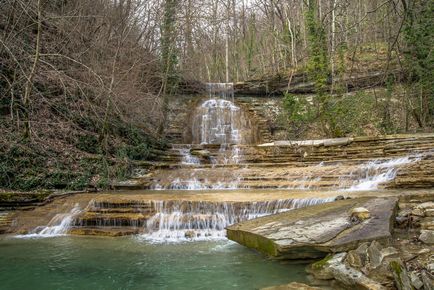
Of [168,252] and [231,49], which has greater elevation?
[231,49]

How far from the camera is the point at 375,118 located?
60.3 feet

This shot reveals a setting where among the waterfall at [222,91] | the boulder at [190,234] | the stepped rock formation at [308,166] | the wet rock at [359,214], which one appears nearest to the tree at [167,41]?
the stepped rock formation at [308,166]

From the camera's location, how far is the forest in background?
1074 cm

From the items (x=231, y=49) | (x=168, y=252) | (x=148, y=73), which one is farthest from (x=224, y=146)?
(x=231, y=49)

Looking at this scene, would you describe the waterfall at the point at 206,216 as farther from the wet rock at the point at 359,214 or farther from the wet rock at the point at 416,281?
the wet rock at the point at 416,281

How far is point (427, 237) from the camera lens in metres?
5.33

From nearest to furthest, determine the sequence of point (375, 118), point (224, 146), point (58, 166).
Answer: point (58, 166), point (224, 146), point (375, 118)

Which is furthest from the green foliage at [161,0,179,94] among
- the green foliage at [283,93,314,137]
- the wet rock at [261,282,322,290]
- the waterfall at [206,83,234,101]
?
the wet rock at [261,282,322,290]

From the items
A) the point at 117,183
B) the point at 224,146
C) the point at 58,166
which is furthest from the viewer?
the point at 224,146

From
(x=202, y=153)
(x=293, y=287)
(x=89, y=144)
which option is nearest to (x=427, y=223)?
(x=293, y=287)

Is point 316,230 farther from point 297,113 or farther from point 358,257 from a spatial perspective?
point 297,113

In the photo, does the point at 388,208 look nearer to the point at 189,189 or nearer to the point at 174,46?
the point at 189,189

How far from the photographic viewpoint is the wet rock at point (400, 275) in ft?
13.2

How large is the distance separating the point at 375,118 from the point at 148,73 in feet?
35.4
